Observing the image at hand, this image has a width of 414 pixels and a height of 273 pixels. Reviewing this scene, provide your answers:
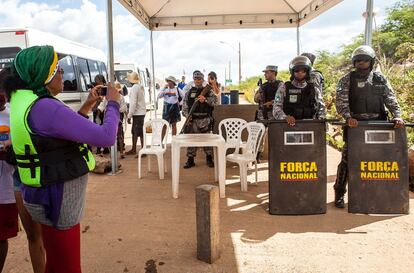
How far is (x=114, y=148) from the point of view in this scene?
6.34m

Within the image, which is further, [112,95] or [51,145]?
[112,95]

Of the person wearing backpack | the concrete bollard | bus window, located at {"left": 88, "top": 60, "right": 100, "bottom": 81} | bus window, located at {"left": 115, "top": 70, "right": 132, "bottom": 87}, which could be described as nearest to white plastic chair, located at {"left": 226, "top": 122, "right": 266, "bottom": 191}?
the concrete bollard

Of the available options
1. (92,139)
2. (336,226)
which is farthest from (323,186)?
(92,139)

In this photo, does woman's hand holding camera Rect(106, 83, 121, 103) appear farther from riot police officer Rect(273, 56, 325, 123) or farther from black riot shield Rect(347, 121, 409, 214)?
black riot shield Rect(347, 121, 409, 214)

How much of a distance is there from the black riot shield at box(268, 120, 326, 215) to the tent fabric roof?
4.92 m

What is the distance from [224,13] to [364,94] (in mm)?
5925

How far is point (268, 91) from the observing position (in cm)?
690

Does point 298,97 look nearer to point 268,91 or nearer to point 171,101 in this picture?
point 268,91

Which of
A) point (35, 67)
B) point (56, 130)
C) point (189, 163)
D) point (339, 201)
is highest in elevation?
point (35, 67)

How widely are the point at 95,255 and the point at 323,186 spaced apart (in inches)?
104

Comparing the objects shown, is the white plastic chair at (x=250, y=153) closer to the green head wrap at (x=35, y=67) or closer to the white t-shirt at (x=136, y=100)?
the white t-shirt at (x=136, y=100)

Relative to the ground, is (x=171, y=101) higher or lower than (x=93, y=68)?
lower

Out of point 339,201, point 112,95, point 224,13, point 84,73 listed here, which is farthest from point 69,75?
point 112,95

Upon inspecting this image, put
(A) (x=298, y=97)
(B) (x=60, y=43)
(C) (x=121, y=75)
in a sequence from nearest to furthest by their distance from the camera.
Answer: (A) (x=298, y=97)
(B) (x=60, y=43)
(C) (x=121, y=75)
